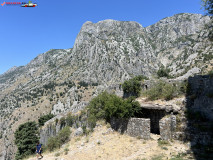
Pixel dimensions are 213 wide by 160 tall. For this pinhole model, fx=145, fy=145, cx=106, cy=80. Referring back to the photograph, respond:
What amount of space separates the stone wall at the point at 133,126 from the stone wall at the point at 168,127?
1042 mm

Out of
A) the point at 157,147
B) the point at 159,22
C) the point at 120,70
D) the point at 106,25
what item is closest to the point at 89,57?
the point at 120,70

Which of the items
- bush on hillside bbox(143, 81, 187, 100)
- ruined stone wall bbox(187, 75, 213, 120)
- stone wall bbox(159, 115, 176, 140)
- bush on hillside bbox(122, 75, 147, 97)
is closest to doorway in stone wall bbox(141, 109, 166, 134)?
bush on hillside bbox(143, 81, 187, 100)

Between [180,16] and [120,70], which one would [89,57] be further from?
[180,16]

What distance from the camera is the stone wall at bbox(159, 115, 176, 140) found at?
33.4 feet

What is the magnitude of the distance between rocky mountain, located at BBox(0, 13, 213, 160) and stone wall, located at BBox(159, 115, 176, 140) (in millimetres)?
66137

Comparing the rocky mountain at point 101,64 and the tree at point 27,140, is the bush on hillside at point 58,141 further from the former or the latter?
the rocky mountain at point 101,64

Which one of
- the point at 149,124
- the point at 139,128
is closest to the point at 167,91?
the point at 149,124

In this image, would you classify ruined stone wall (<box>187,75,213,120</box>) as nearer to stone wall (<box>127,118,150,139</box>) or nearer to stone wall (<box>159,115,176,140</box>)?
stone wall (<box>159,115,176,140</box>)

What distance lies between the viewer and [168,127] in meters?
10.4

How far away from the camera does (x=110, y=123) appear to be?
44.8 ft

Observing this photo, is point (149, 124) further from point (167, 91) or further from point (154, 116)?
point (167, 91)

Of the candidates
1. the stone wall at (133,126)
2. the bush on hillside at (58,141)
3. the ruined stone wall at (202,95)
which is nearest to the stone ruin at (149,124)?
the stone wall at (133,126)

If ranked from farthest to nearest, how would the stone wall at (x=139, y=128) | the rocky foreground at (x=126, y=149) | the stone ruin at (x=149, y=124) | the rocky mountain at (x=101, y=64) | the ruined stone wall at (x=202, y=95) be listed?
the rocky mountain at (x=101, y=64), the stone wall at (x=139, y=128), the stone ruin at (x=149, y=124), the ruined stone wall at (x=202, y=95), the rocky foreground at (x=126, y=149)

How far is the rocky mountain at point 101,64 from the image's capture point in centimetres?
8850
